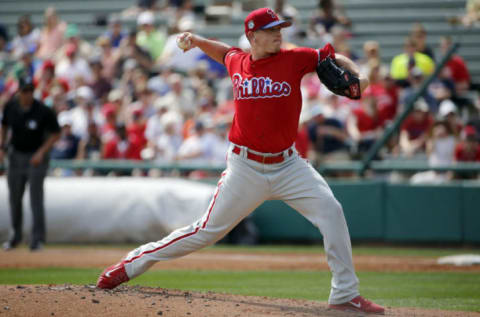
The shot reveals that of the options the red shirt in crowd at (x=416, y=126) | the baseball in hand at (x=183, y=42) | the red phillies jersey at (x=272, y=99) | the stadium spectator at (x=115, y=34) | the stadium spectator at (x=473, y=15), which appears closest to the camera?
the red phillies jersey at (x=272, y=99)

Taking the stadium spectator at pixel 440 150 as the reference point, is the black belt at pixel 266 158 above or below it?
above

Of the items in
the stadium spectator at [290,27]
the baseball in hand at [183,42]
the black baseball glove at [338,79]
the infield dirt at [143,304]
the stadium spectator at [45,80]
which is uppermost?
the stadium spectator at [290,27]

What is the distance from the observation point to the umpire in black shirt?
36.8 feet

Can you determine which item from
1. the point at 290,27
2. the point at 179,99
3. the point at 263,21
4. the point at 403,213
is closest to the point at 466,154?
the point at 403,213

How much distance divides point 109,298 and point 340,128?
810 centimetres

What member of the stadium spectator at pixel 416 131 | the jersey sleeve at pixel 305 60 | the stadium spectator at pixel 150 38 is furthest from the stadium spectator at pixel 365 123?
the jersey sleeve at pixel 305 60

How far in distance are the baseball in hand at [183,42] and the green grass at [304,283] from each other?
7.49ft

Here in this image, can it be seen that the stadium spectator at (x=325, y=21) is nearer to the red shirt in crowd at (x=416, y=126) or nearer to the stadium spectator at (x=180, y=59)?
the stadium spectator at (x=180, y=59)

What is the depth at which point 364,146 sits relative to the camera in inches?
504

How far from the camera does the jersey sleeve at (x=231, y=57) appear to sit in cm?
584

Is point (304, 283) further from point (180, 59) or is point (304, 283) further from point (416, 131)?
point (180, 59)

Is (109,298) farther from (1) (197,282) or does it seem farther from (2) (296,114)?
(1) (197,282)

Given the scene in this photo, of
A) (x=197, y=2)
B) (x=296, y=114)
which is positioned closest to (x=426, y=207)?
(x=296, y=114)

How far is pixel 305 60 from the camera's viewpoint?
5520 millimetres
